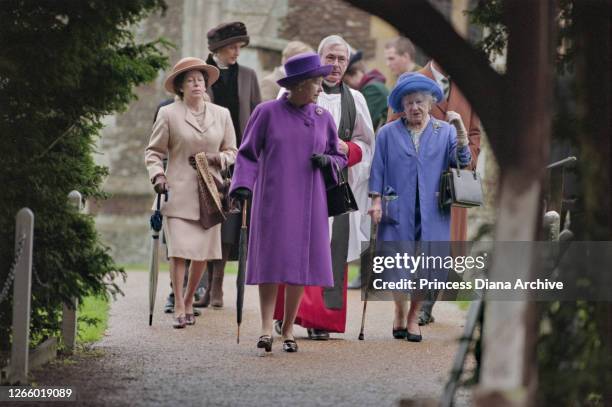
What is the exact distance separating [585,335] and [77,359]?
12.8 feet

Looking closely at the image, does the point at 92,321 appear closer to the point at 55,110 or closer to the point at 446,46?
the point at 55,110

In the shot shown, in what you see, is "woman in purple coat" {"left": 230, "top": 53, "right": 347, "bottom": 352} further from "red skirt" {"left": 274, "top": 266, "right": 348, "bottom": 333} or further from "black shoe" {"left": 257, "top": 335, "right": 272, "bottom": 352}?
"red skirt" {"left": 274, "top": 266, "right": 348, "bottom": 333}

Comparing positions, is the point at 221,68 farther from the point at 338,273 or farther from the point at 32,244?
→ the point at 32,244

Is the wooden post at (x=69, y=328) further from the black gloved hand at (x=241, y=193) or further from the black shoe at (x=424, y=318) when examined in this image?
the black shoe at (x=424, y=318)

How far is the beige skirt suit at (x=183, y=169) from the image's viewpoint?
41.0ft

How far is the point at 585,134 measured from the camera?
7.10 meters

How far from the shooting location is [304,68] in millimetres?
10688

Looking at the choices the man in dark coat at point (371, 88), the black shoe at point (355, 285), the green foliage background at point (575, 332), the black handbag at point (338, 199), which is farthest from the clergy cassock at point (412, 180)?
the black shoe at point (355, 285)

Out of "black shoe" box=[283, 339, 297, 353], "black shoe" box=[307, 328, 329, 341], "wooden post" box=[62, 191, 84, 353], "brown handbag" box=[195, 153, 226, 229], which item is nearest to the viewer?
"wooden post" box=[62, 191, 84, 353]

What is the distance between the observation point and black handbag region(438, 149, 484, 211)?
39.6 ft

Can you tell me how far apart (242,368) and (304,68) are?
213cm

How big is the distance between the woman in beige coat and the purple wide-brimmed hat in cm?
194

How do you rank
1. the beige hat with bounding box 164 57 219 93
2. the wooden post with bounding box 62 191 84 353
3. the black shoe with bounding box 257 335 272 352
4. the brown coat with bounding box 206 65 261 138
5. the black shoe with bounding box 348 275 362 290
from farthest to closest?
the black shoe with bounding box 348 275 362 290 → the brown coat with bounding box 206 65 261 138 → the beige hat with bounding box 164 57 219 93 → the black shoe with bounding box 257 335 272 352 → the wooden post with bounding box 62 191 84 353

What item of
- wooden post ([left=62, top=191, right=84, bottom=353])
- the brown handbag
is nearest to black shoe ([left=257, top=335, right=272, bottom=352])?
wooden post ([left=62, top=191, right=84, bottom=353])
